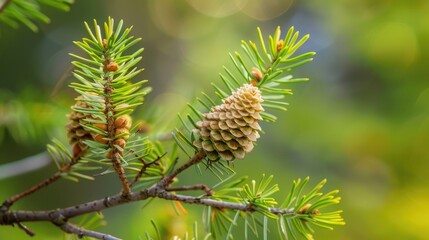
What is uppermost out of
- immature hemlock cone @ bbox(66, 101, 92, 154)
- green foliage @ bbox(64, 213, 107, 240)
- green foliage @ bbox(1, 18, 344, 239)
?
green foliage @ bbox(1, 18, 344, 239)

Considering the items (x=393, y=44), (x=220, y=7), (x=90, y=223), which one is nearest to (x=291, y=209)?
(x=90, y=223)

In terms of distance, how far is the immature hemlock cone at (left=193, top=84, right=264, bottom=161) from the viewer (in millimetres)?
383

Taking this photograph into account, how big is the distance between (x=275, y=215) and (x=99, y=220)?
19 centimetres

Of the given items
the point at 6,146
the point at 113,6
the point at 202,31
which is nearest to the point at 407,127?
the point at 202,31

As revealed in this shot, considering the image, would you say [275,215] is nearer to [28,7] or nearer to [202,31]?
[28,7]

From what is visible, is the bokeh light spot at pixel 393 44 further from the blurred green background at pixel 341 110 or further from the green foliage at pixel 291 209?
the green foliage at pixel 291 209

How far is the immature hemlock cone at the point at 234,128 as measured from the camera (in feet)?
1.26

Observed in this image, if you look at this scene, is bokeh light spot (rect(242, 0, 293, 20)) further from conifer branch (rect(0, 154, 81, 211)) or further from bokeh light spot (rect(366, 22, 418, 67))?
conifer branch (rect(0, 154, 81, 211))

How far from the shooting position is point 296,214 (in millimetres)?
406

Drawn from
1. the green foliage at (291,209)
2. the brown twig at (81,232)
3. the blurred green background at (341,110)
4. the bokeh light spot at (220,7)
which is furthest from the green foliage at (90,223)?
the bokeh light spot at (220,7)

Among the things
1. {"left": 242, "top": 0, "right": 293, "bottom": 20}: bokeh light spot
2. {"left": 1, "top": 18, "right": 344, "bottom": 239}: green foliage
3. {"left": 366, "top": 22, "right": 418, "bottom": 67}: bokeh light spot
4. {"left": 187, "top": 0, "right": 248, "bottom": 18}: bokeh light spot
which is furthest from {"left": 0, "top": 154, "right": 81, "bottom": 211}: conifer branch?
{"left": 242, "top": 0, "right": 293, "bottom": 20}: bokeh light spot

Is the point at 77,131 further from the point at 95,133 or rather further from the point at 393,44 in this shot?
the point at 393,44

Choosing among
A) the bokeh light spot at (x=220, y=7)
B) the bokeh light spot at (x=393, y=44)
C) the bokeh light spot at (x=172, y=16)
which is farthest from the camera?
the bokeh light spot at (x=172, y=16)

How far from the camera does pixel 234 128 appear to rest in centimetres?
38
